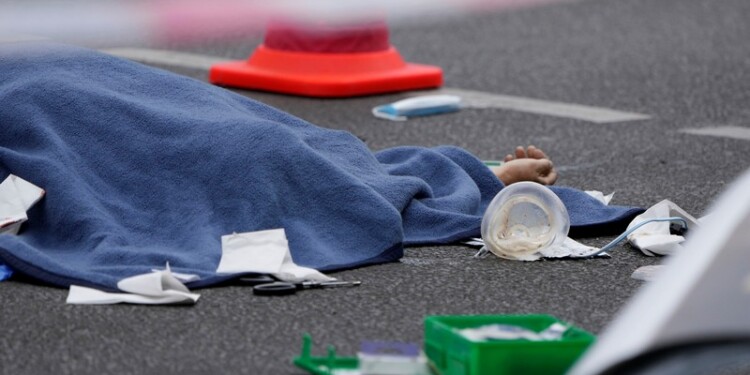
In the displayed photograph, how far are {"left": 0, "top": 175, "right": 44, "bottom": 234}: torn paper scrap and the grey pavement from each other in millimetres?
226

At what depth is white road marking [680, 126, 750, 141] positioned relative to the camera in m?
3.90

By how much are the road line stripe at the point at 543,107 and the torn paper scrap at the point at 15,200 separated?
7.06 ft

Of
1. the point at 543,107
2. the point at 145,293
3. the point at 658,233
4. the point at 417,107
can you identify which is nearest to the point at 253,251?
the point at 145,293

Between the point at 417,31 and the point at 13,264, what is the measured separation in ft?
13.5

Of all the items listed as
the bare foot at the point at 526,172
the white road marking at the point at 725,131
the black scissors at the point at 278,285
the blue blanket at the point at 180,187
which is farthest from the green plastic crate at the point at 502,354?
the white road marking at the point at 725,131

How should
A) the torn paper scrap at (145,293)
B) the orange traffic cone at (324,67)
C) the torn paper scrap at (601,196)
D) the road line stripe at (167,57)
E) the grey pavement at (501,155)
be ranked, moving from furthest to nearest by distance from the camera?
the road line stripe at (167,57) < the orange traffic cone at (324,67) < the torn paper scrap at (601,196) < the torn paper scrap at (145,293) < the grey pavement at (501,155)

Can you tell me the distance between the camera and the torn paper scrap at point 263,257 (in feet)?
7.38

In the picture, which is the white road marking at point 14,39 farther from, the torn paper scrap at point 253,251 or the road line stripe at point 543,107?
the road line stripe at point 543,107

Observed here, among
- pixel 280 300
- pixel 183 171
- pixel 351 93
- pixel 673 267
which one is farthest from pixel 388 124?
pixel 673 267

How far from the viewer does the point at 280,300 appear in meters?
2.16

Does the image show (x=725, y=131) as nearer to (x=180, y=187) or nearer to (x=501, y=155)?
(x=501, y=155)

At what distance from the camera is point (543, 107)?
439cm

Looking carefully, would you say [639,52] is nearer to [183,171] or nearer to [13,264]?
[183,171]

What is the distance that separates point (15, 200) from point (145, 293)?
1.40 ft
